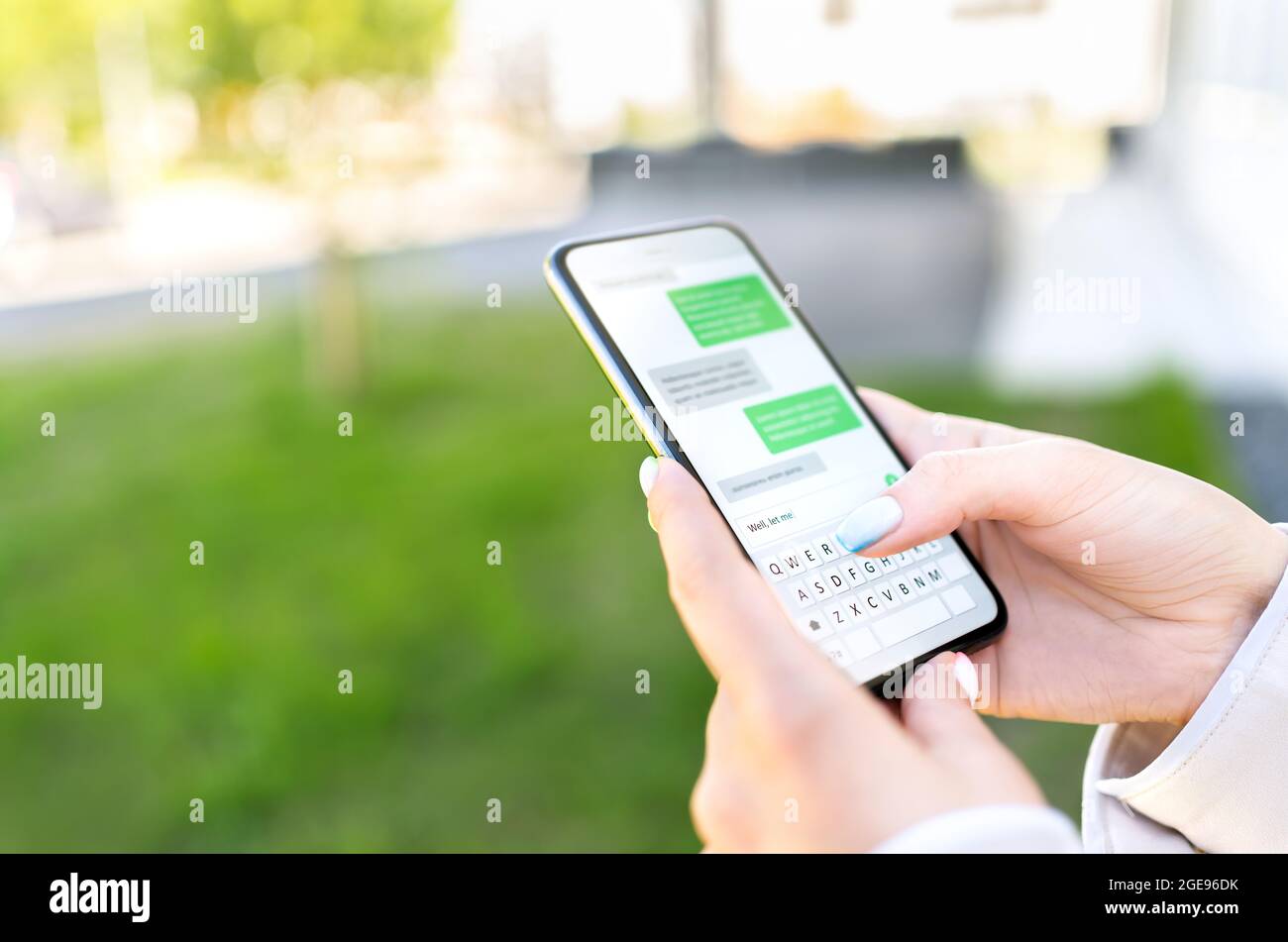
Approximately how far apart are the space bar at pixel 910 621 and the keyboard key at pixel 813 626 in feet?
0.21

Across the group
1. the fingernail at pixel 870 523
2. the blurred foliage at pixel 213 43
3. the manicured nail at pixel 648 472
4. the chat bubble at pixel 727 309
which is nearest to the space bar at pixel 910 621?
the fingernail at pixel 870 523

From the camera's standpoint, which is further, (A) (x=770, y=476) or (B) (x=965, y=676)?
(A) (x=770, y=476)

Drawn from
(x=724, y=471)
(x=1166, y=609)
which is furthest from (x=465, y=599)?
(x=1166, y=609)

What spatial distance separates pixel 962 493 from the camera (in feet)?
3.94

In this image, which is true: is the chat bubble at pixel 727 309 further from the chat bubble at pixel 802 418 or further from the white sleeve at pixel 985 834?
the white sleeve at pixel 985 834

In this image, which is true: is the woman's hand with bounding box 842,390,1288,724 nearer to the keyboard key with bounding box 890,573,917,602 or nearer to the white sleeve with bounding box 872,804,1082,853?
the keyboard key with bounding box 890,573,917,602

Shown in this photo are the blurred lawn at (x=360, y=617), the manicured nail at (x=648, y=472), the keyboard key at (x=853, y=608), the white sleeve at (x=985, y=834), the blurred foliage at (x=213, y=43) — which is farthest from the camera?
the blurred foliage at (x=213, y=43)

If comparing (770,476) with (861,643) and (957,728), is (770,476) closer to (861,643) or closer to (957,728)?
(861,643)

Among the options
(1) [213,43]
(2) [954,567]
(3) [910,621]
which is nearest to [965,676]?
(3) [910,621]

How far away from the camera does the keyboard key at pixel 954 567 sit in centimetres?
136

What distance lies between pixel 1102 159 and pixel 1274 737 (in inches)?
319

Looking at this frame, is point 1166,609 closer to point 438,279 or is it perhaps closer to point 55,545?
point 55,545

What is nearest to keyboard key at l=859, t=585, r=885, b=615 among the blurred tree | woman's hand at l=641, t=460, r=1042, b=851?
woman's hand at l=641, t=460, r=1042, b=851

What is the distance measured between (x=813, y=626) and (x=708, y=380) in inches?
13.9
